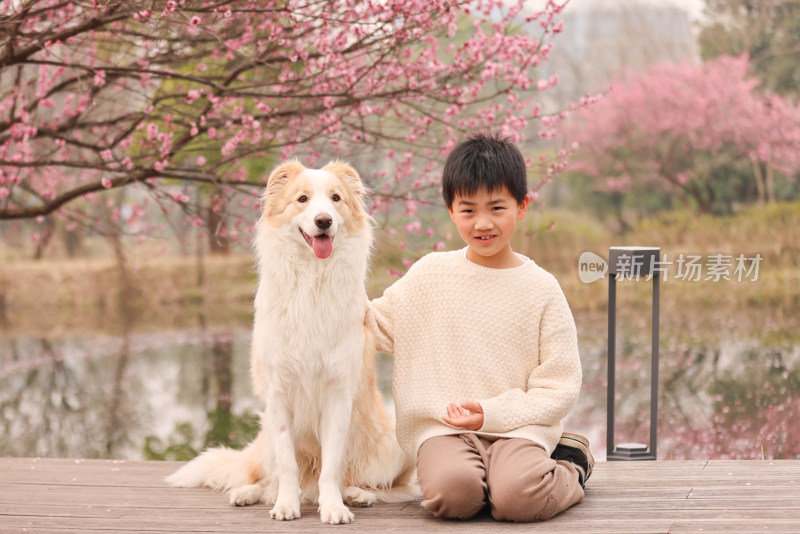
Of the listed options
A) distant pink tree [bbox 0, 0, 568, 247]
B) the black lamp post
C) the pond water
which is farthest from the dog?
the pond water

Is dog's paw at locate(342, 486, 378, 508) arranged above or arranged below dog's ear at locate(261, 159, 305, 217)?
below

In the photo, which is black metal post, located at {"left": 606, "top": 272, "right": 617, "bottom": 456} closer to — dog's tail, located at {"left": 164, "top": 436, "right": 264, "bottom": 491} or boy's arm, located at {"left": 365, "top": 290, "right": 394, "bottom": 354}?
boy's arm, located at {"left": 365, "top": 290, "right": 394, "bottom": 354}

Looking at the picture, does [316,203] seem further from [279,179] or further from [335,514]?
[335,514]

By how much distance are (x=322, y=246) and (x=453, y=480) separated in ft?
2.35

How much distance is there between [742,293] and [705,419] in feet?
15.8

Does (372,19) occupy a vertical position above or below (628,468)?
above

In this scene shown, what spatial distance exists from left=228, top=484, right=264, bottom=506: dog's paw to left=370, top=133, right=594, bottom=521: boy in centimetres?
46

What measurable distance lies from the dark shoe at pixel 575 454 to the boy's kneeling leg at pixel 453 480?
0.31m

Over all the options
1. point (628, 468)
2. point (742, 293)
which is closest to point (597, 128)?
point (742, 293)

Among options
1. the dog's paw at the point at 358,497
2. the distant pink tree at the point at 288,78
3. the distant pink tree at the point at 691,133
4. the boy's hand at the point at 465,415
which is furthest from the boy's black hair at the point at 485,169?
the distant pink tree at the point at 691,133

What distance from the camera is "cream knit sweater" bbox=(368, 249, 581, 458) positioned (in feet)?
7.36

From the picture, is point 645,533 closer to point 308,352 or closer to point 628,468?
point 628,468

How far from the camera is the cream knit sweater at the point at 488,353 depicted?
224cm

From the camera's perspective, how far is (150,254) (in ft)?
39.7
